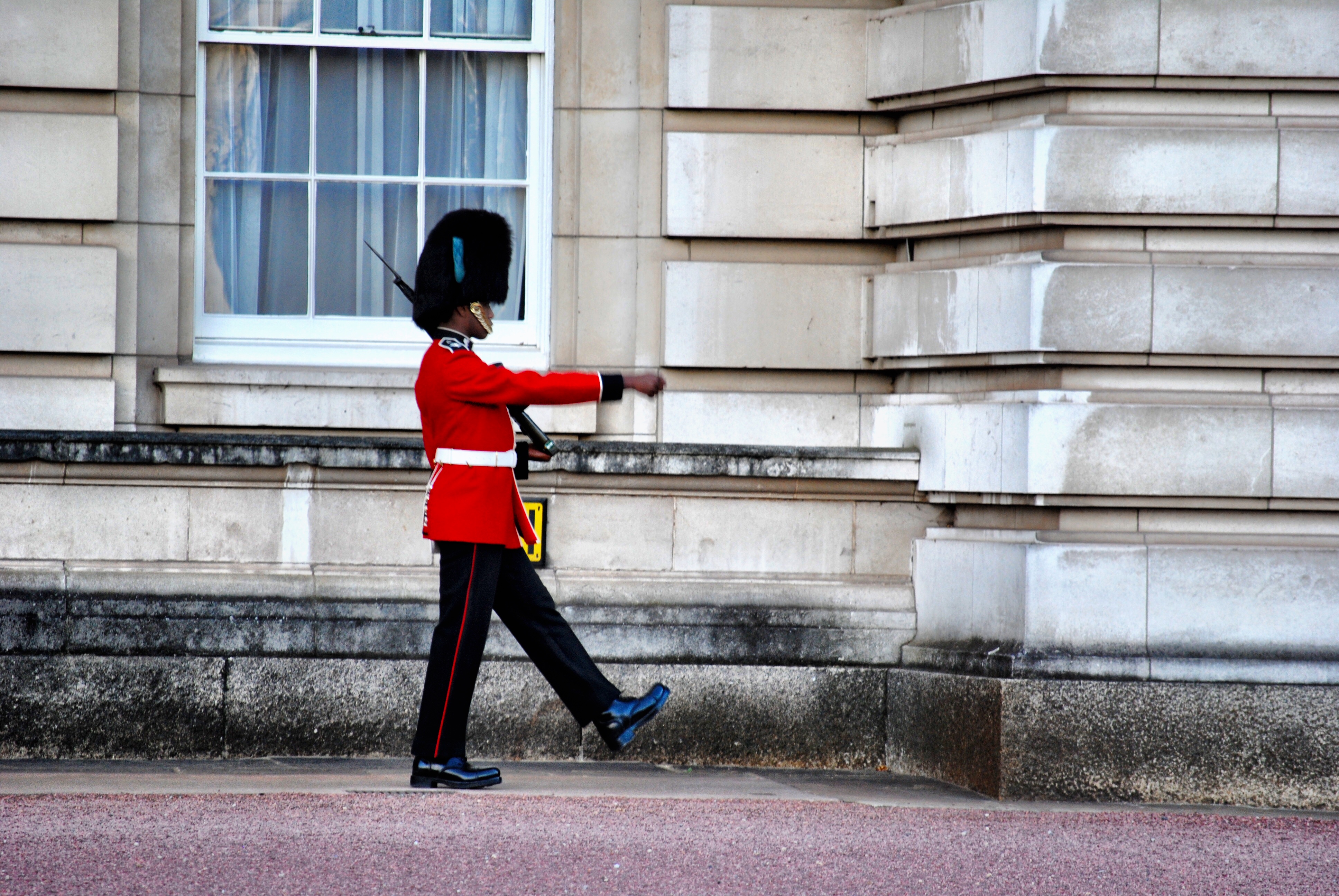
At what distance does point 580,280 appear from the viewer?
6.20m

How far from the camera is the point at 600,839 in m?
4.34

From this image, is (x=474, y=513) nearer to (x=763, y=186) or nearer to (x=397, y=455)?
(x=397, y=455)

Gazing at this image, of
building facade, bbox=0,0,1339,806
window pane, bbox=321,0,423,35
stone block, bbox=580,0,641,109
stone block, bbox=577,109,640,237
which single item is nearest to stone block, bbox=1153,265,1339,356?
building facade, bbox=0,0,1339,806

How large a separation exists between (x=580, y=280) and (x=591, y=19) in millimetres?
1040

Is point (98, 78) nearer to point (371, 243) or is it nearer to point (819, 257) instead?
point (371, 243)

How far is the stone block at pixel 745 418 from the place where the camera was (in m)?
6.09

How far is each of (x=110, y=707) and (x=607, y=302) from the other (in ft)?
8.00

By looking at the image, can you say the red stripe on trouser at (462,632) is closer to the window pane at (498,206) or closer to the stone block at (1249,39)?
the window pane at (498,206)

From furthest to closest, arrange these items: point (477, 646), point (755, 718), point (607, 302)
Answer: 1. point (607, 302)
2. point (755, 718)
3. point (477, 646)

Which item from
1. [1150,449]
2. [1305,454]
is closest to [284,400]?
[1150,449]

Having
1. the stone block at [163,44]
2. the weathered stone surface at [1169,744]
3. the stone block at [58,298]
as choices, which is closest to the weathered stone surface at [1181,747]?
the weathered stone surface at [1169,744]

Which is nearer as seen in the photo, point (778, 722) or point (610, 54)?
point (778, 722)

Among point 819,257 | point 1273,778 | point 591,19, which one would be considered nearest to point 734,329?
point 819,257

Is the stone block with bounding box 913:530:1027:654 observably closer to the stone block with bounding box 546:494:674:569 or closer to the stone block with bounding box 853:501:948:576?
the stone block with bounding box 853:501:948:576
